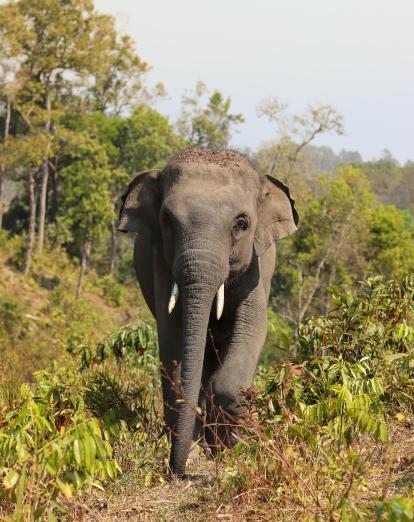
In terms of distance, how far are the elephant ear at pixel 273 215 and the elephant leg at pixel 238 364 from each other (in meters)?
0.38

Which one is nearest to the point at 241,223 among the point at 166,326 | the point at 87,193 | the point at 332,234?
the point at 166,326

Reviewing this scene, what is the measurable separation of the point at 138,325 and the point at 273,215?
141 cm

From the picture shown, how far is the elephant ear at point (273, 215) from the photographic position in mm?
7305

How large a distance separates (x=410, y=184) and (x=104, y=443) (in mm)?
80721

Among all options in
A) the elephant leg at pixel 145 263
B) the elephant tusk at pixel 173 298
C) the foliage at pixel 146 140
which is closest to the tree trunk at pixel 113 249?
the foliage at pixel 146 140

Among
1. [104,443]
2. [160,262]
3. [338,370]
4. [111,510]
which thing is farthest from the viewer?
[160,262]

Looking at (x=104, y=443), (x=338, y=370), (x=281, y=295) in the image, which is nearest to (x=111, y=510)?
(x=104, y=443)

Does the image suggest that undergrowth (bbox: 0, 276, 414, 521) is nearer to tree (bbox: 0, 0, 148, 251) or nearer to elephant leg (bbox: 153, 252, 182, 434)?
elephant leg (bbox: 153, 252, 182, 434)

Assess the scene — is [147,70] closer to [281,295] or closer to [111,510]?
[281,295]

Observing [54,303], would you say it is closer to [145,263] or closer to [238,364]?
[145,263]

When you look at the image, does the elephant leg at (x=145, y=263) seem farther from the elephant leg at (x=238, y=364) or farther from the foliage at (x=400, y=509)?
the foliage at (x=400, y=509)

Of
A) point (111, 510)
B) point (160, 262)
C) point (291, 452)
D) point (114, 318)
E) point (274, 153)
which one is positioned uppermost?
point (274, 153)

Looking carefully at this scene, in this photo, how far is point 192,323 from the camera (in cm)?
616

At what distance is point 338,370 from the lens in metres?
5.56
